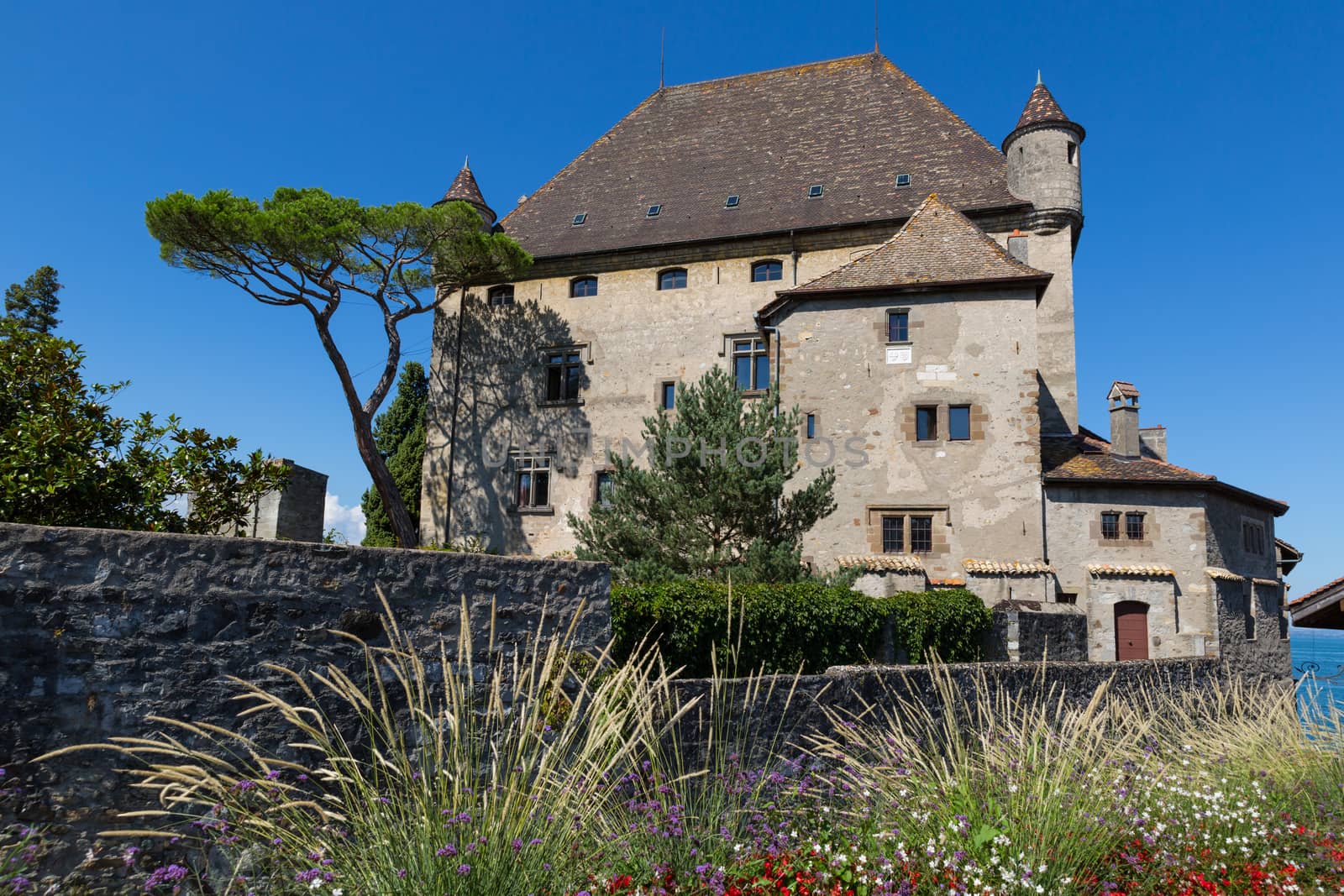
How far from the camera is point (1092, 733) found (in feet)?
18.2

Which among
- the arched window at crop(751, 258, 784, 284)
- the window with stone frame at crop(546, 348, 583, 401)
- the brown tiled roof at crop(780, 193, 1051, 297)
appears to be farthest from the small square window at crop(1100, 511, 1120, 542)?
the window with stone frame at crop(546, 348, 583, 401)

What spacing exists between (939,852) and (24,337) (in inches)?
393

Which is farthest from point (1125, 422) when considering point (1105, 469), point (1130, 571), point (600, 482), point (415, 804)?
point (415, 804)

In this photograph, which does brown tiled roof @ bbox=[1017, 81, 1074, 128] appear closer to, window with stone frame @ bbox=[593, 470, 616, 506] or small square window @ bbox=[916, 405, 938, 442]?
Answer: small square window @ bbox=[916, 405, 938, 442]

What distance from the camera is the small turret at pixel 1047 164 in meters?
20.5

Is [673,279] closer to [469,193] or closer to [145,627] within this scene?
[469,193]

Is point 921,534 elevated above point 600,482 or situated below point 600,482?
below

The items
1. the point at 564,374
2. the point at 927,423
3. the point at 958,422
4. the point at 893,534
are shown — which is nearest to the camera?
the point at 893,534

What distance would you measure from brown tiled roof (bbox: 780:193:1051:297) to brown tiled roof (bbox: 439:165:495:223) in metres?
12.0

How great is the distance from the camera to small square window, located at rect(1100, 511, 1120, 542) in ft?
55.8

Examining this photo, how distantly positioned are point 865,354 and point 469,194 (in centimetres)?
1450

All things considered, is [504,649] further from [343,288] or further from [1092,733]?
[343,288]

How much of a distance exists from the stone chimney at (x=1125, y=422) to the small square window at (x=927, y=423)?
4089mm

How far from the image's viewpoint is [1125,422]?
18.3 metres
